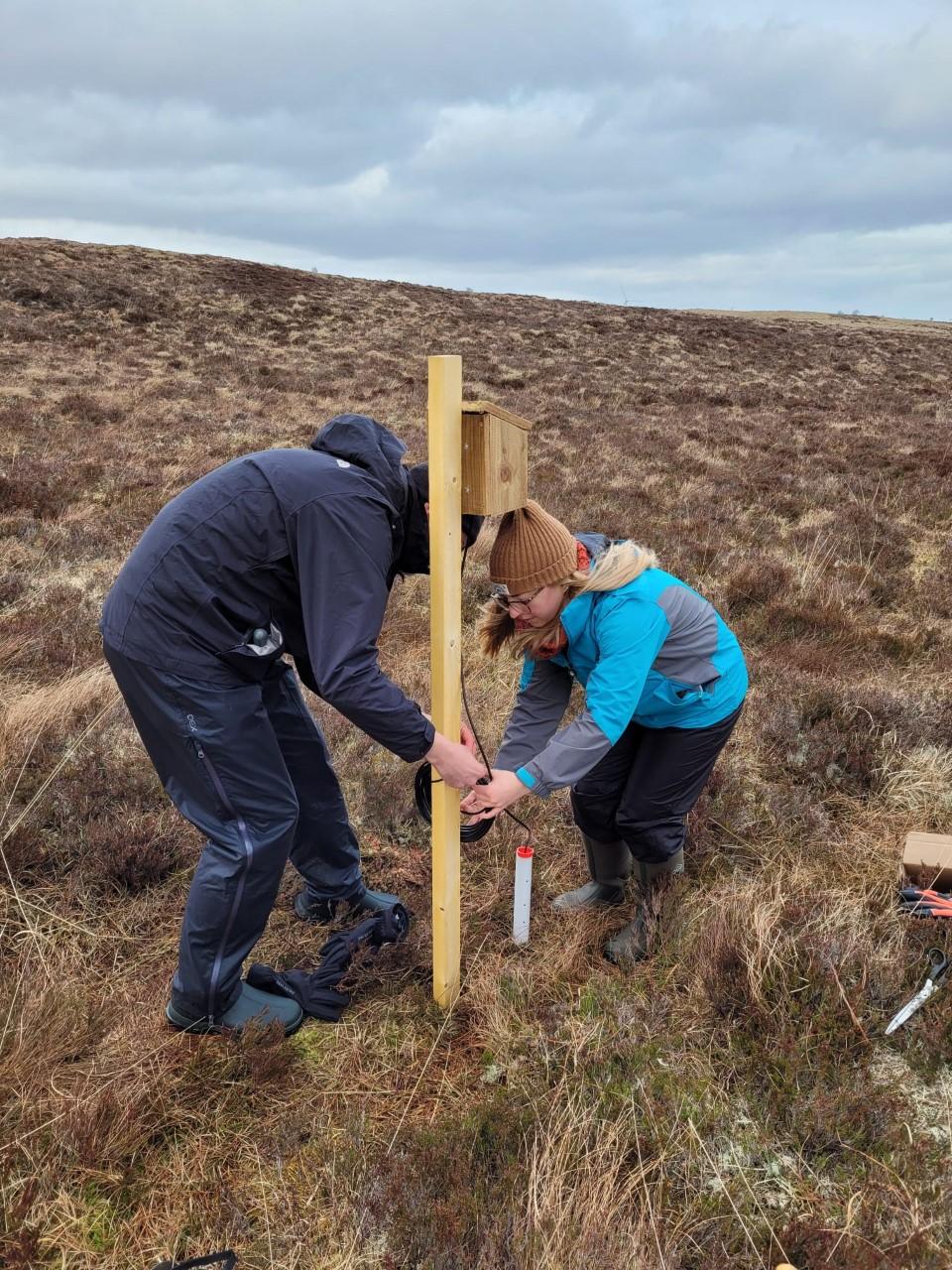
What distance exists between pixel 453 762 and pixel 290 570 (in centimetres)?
70

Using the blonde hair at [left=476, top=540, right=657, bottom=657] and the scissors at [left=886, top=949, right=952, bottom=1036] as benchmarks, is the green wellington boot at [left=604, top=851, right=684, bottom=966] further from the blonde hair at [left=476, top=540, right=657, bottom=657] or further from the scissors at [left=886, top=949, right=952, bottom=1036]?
the blonde hair at [left=476, top=540, right=657, bottom=657]

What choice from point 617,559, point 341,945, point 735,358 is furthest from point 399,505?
point 735,358

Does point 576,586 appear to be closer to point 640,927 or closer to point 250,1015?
point 640,927

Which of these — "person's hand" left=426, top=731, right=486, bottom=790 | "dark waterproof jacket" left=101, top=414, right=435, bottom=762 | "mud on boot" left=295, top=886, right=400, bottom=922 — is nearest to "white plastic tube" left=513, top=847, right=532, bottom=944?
"mud on boot" left=295, top=886, right=400, bottom=922

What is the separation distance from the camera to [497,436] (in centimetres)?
215

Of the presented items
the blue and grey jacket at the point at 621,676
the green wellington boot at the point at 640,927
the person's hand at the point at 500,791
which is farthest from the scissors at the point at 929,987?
the person's hand at the point at 500,791

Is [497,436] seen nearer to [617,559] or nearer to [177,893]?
[617,559]

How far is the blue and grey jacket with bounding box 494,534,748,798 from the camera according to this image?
241 cm

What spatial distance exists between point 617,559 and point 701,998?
1457 mm

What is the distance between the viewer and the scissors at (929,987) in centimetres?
249

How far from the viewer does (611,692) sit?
2414mm

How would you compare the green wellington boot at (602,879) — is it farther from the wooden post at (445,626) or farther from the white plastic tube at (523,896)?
the wooden post at (445,626)

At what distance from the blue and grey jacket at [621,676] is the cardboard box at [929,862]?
1.03 m

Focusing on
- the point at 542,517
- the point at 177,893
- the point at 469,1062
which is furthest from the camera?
the point at 177,893
